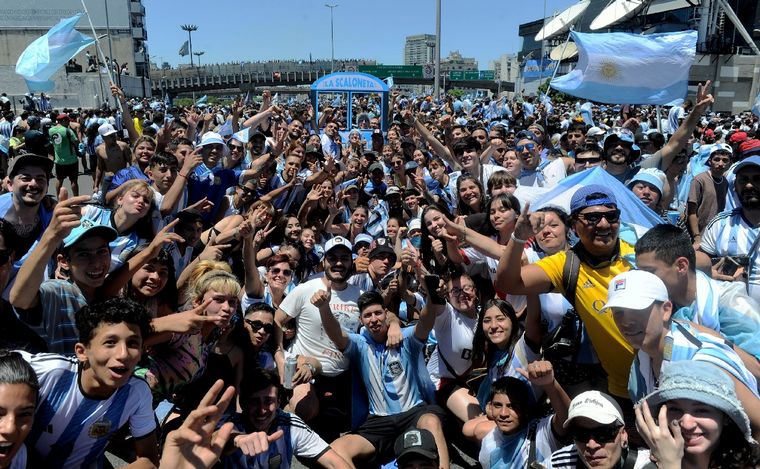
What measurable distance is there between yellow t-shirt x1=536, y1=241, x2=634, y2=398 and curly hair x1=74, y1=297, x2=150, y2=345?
204 centimetres

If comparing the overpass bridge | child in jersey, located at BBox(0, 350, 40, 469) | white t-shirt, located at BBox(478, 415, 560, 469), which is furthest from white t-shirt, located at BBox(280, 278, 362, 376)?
the overpass bridge

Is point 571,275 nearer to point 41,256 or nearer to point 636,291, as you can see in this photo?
point 636,291

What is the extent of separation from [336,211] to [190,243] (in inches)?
93.8

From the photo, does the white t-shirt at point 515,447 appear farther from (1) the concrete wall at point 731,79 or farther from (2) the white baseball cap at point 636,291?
(1) the concrete wall at point 731,79

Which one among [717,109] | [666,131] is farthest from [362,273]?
[717,109]

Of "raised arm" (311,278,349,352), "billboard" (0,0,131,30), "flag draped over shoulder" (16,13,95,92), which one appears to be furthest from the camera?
"billboard" (0,0,131,30)

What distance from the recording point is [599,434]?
2641 mm

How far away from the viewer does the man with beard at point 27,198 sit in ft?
12.8

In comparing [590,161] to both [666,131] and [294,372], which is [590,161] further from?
[666,131]

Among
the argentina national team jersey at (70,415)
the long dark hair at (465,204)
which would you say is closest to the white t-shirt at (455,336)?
the long dark hair at (465,204)

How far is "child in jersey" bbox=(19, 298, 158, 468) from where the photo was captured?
2.52 metres

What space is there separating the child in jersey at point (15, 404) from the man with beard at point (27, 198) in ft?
5.81

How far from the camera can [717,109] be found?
2984 cm

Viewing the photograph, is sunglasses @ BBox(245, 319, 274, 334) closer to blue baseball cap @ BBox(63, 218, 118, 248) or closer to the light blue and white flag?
blue baseball cap @ BBox(63, 218, 118, 248)
